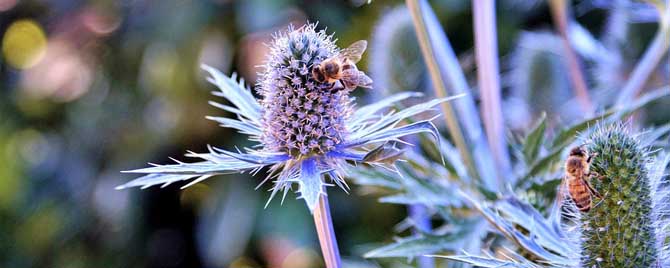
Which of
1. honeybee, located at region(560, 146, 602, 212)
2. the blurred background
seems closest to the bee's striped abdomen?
honeybee, located at region(560, 146, 602, 212)

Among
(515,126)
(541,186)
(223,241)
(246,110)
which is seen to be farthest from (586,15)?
(246,110)

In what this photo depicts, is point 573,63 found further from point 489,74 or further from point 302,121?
point 302,121

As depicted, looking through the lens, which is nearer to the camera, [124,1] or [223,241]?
[223,241]

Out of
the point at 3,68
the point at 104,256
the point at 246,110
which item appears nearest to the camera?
the point at 246,110

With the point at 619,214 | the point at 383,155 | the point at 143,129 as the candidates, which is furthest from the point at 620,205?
the point at 143,129

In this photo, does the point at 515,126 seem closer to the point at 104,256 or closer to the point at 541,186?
the point at 541,186

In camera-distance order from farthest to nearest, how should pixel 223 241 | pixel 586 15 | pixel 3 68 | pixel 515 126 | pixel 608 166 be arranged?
pixel 3 68
pixel 223 241
pixel 586 15
pixel 515 126
pixel 608 166

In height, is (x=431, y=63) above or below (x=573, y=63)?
below
